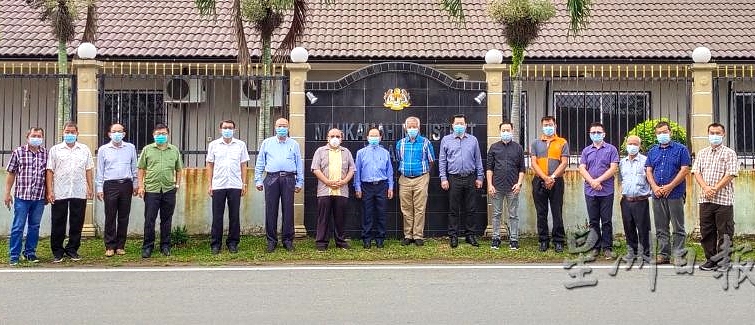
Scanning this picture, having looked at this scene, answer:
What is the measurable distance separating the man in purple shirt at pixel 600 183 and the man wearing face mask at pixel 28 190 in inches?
275

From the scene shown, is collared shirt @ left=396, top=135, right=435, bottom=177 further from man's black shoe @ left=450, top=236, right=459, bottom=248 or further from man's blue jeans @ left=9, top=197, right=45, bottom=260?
man's blue jeans @ left=9, top=197, right=45, bottom=260

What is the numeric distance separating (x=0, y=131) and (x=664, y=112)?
12352 mm

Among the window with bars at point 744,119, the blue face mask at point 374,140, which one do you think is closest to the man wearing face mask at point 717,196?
the window with bars at point 744,119

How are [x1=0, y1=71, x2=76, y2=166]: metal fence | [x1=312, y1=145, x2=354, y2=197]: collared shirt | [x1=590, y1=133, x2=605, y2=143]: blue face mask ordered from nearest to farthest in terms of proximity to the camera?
[x1=590, y1=133, x2=605, y2=143]: blue face mask, [x1=312, y1=145, x2=354, y2=197]: collared shirt, [x1=0, y1=71, x2=76, y2=166]: metal fence

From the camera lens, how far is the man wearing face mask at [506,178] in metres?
11.4

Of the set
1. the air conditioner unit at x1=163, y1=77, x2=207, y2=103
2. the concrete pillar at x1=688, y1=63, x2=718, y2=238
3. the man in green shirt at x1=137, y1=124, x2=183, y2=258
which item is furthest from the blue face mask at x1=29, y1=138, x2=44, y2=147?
the concrete pillar at x1=688, y1=63, x2=718, y2=238

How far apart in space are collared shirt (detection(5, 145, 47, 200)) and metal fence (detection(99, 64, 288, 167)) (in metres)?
2.16

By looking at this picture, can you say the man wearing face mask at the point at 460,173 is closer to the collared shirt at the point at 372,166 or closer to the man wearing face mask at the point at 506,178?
the man wearing face mask at the point at 506,178

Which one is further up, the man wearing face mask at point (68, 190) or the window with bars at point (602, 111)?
the window with bars at point (602, 111)

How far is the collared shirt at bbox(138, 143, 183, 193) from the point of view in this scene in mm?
10961

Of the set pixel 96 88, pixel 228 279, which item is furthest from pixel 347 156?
pixel 96 88

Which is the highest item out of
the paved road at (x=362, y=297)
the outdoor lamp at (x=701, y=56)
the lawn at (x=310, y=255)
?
the outdoor lamp at (x=701, y=56)

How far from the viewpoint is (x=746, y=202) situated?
41.6 ft

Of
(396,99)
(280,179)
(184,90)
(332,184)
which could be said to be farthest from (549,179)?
(184,90)
